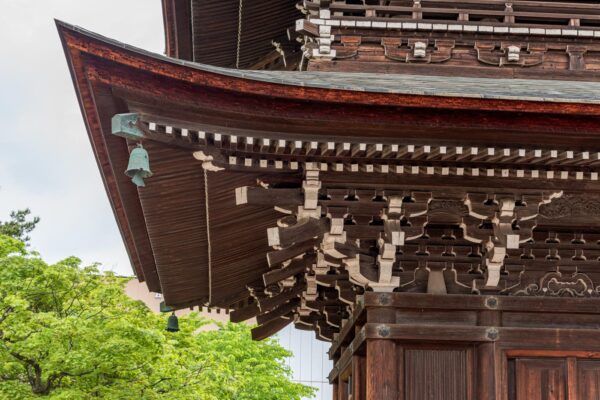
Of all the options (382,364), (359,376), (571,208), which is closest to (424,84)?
(571,208)

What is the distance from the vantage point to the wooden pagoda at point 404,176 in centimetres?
772

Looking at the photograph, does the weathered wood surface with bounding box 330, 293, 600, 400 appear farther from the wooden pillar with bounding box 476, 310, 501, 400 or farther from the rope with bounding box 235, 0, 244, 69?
the rope with bounding box 235, 0, 244, 69

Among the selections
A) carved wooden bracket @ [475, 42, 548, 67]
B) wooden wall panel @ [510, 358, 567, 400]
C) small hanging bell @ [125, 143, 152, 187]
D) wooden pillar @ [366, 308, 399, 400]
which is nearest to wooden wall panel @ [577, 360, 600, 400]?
wooden wall panel @ [510, 358, 567, 400]

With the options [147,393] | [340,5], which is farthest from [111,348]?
[340,5]

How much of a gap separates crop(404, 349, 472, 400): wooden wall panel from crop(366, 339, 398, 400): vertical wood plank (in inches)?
8.1

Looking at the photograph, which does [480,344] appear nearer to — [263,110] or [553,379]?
[553,379]

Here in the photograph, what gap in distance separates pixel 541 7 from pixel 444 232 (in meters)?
3.24

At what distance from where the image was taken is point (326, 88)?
7.66m

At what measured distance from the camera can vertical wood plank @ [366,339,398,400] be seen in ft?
28.7

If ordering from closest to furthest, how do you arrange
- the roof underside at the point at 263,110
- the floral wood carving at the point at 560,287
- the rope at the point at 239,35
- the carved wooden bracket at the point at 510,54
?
the roof underside at the point at 263,110, the floral wood carving at the point at 560,287, the carved wooden bracket at the point at 510,54, the rope at the point at 239,35

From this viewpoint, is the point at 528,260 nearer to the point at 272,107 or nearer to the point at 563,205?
the point at 563,205

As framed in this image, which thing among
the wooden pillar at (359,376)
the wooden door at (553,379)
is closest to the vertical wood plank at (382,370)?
the wooden door at (553,379)

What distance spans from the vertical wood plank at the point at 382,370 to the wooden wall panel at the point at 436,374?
0.68ft

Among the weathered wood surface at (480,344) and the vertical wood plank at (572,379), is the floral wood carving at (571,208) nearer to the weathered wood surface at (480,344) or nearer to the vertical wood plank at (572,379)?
the weathered wood surface at (480,344)
